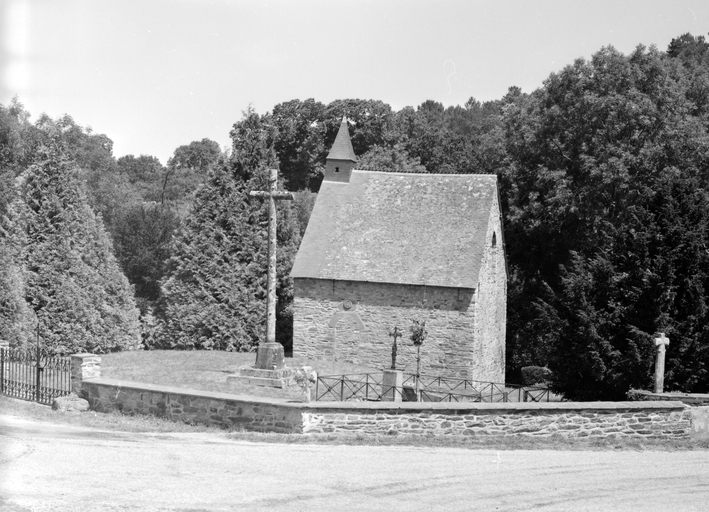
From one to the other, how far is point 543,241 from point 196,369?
19.2 m

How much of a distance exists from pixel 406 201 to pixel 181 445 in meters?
20.1

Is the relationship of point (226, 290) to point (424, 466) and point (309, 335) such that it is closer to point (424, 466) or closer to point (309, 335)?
point (309, 335)

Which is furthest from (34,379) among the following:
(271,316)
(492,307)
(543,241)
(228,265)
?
(543,241)

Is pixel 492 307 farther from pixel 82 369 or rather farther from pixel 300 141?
pixel 300 141

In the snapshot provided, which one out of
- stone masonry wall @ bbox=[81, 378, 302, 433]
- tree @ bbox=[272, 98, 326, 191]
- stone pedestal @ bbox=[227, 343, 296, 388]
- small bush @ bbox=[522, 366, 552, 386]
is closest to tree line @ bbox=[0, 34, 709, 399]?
small bush @ bbox=[522, 366, 552, 386]

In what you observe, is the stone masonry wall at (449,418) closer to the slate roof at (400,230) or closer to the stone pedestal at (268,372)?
the stone pedestal at (268,372)

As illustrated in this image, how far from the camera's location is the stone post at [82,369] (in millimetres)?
18812

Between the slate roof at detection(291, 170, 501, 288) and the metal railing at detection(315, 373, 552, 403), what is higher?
the slate roof at detection(291, 170, 501, 288)

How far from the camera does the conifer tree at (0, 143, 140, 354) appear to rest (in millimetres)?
31281

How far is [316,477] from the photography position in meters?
11.9

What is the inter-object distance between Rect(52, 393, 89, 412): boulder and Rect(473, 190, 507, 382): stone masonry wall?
1575 cm

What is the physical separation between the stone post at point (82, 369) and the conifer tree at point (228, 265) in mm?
16511

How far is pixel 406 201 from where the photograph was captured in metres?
32.8

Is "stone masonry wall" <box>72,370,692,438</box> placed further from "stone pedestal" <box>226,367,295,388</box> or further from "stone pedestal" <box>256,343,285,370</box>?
"stone pedestal" <box>256,343,285,370</box>
